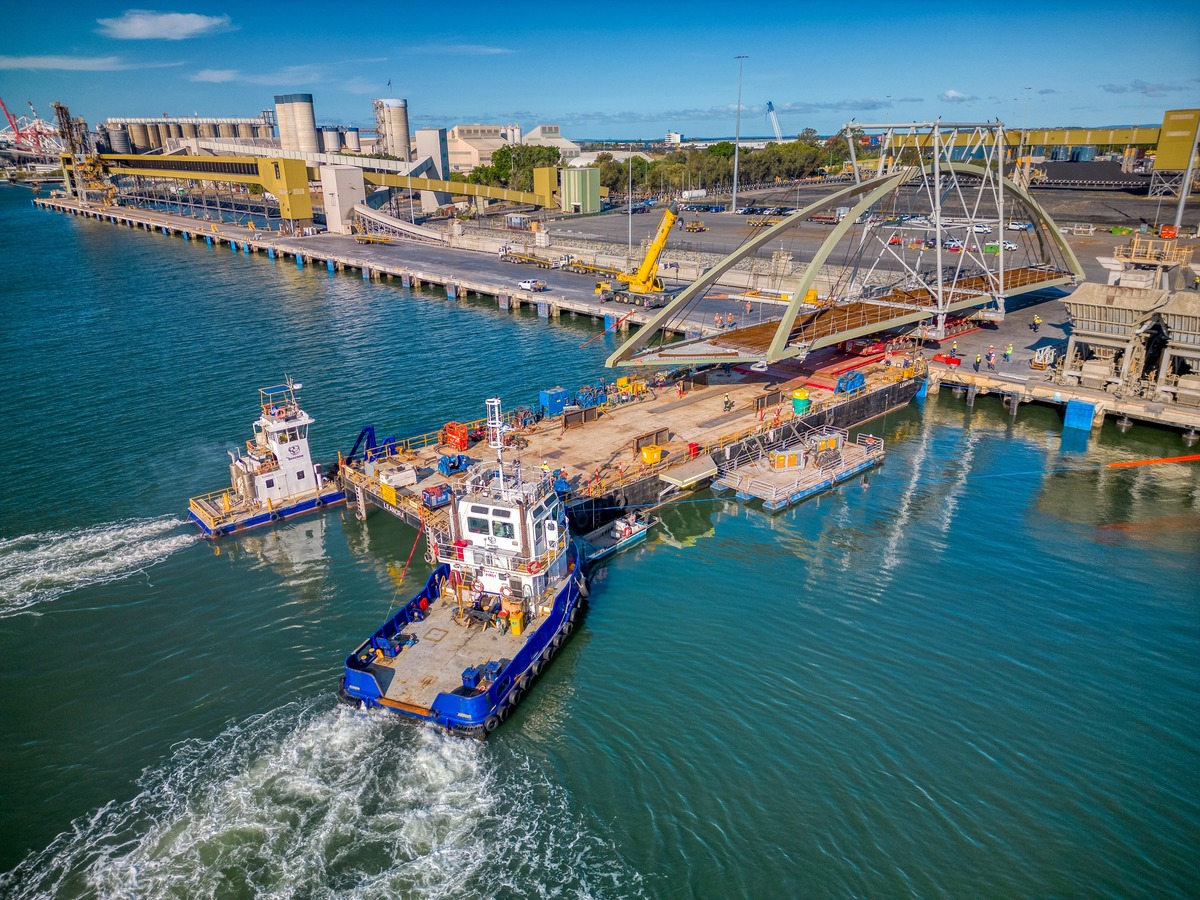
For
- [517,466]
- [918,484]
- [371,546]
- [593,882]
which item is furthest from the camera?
[918,484]

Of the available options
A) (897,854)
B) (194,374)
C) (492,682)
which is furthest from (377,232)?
(897,854)

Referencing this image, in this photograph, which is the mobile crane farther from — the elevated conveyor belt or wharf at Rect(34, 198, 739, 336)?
the elevated conveyor belt

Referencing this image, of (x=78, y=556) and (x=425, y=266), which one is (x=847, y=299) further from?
(x=78, y=556)

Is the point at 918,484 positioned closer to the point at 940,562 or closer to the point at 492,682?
the point at 940,562

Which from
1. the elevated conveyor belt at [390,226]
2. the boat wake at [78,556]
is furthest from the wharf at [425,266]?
the boat wake at [78,556]

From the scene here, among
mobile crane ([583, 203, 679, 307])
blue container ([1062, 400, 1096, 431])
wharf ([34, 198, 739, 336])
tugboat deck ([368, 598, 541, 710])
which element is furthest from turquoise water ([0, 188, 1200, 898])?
mobile crane ([583, 203, 679, 307])
